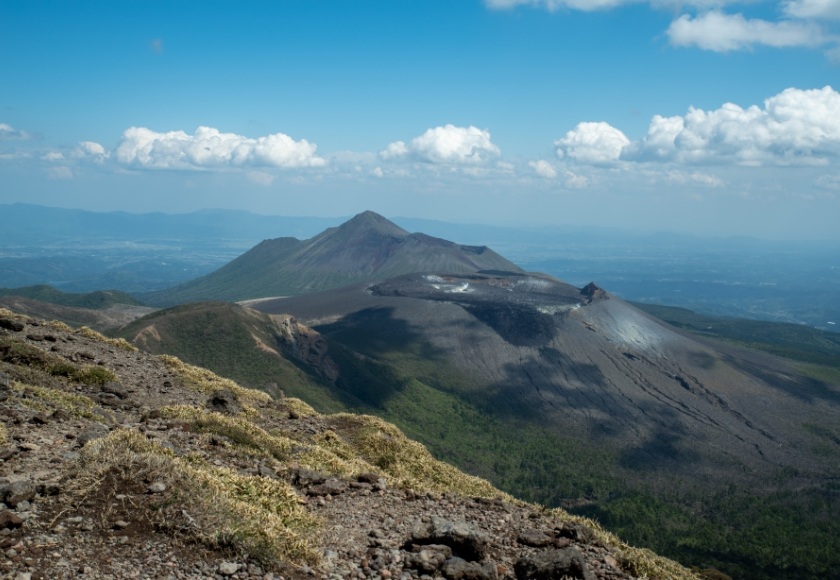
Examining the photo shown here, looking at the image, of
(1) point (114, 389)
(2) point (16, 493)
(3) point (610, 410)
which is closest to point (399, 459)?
(1) point (114, 389)

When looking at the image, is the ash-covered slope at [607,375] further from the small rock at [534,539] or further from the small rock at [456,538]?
the small rock at [456,538]

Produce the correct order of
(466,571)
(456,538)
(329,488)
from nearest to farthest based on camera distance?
(466,571), (456,538), (329,488)

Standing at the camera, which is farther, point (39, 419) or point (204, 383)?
point (204, 383)

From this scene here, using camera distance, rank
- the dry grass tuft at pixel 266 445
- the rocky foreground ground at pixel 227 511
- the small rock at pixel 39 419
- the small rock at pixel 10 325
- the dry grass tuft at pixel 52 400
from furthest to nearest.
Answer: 1. the small rock at pixel 10 325
2. the dry grass tuft at pixel 266 445
3. the dry grass tuft at pixel 52 400
4. the small rock at pixel 39 419
5. the rocky foreground ground at pixel 227 511

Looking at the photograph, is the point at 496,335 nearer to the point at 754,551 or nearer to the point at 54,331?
the point at 754,551

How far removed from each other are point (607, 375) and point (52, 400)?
102 m

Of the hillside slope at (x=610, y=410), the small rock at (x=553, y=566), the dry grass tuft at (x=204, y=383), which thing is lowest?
the hillside slope at (x=610, y=410)

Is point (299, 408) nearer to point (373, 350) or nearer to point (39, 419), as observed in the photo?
point (39, 419)

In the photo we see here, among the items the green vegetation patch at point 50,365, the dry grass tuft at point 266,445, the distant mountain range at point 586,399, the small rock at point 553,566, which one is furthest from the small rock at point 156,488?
the distant mountain range at point 586,399

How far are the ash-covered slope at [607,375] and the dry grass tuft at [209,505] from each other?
7735cm

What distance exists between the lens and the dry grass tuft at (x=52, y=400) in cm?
1272

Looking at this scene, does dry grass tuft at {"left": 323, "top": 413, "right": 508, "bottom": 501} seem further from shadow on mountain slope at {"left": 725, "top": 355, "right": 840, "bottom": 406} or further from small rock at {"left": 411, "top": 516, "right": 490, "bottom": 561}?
shadow on mountain slope at {"left": 725, "top": 355, "right": 840, "bottom": 406}

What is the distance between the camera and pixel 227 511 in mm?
8047

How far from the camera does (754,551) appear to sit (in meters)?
52.9
